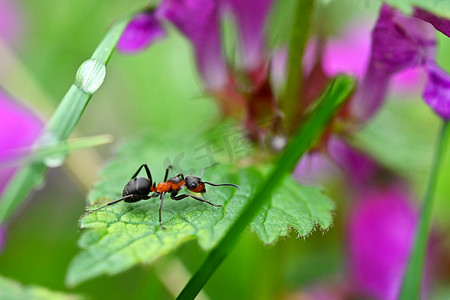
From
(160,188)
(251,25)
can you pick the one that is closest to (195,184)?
(160,188)

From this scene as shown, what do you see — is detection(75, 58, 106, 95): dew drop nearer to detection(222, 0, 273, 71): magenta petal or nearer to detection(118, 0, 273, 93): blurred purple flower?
detection(118, 0, 273, 93): blurred purple flower

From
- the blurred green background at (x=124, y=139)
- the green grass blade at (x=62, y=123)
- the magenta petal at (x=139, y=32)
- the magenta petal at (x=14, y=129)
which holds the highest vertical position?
the green grass blade at (x=62, y=123)

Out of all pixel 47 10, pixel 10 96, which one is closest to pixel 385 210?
pixel 10 96

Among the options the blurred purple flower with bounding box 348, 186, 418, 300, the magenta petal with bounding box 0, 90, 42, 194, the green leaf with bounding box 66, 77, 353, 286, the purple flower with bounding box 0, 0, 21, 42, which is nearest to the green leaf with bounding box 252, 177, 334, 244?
the green leaf with bounding box 66, 77, 353, 286

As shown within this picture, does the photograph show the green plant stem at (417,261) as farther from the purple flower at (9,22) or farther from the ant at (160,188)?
the purple flower at (9,22)

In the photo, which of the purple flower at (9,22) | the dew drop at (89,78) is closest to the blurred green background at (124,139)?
the purple flower at (9,22)

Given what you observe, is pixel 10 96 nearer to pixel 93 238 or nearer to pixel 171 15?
pixel 171 15
